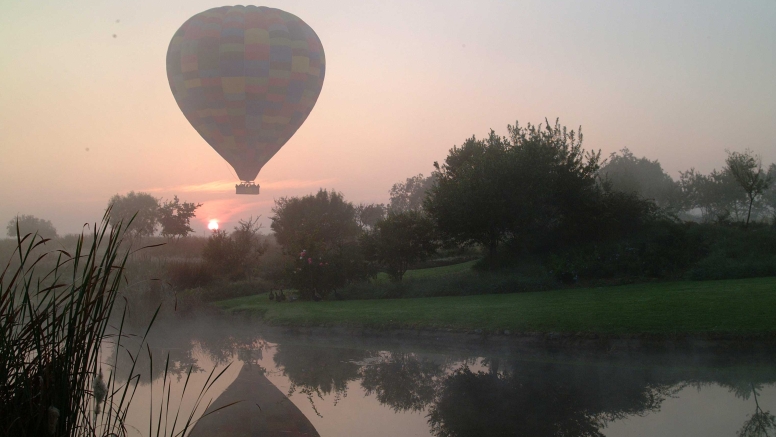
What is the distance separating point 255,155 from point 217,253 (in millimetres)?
7295

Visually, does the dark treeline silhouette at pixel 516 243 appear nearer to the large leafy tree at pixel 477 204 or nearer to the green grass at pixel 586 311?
the large leafy tree at pixel 477 204

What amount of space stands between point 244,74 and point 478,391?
637 inches

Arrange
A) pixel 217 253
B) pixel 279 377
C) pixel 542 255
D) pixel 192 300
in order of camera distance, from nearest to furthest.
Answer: pixel 279 377 < pixel 192 300 < pixel 542 255 < pixel 217 253

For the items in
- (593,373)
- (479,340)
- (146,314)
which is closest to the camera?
(593,373)

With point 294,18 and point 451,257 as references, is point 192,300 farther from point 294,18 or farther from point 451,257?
point 451,257

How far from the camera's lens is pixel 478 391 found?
8961 millimetres

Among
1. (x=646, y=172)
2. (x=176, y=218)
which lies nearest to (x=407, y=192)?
(x=646, y=172)

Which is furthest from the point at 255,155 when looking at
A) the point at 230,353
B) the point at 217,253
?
the point at 230,353

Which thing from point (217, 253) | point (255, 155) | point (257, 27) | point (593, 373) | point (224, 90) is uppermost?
point (257, 27)

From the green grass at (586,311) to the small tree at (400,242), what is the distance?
4.61m

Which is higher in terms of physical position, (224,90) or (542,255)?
(224,90)

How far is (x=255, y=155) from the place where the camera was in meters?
23.2

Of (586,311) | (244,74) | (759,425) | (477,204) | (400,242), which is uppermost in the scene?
(244,74)

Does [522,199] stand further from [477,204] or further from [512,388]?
[512,388]
